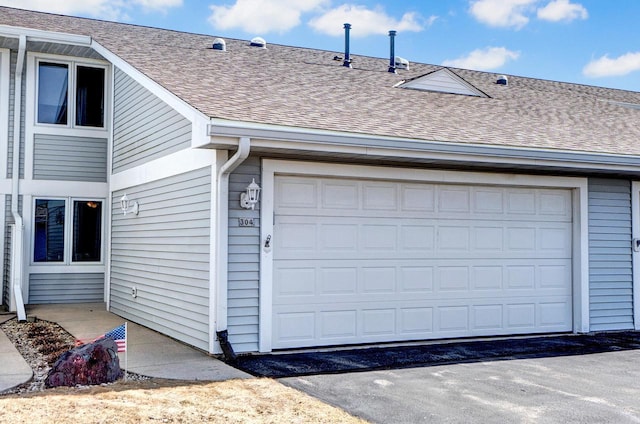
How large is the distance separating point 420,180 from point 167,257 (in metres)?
3.52

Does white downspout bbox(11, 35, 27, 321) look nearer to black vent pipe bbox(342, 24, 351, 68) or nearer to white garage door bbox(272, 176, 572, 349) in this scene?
white garage door bbox(272, 176, 572, 349)

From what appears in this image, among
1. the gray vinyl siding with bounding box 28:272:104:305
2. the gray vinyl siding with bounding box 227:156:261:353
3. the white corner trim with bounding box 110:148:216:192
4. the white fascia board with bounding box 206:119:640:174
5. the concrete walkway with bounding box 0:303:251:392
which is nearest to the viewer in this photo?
the concrete walkway with bounding box 0:303:251:392

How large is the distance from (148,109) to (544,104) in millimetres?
6946

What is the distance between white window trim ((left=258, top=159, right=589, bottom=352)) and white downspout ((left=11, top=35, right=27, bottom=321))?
15.3ft

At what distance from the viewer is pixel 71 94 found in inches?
464

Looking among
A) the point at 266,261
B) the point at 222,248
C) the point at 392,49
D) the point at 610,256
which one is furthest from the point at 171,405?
the point at 392,49

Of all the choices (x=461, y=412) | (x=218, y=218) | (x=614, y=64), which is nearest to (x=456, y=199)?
(x=218, y=218)

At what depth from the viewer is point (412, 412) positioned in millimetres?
4941

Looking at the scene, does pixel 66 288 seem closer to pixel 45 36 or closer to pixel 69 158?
→ pixel 69 158

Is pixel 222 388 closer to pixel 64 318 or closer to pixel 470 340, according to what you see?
pixel 470 340

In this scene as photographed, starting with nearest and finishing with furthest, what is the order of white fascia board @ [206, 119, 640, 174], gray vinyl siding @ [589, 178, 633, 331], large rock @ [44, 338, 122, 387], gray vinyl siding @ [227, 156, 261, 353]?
large rock @ [44, 338, 122, 387]
white fascia board @ [206, 119, 640, 174]
gray vinyl siding @ [227, 156, 261, 353]
gray vinyl siding @ [589, 178, 633, 331]

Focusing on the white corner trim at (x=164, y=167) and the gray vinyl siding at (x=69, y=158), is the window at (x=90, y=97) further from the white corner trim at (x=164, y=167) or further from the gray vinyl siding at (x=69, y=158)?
the white corner trim at (x=164, y=167)

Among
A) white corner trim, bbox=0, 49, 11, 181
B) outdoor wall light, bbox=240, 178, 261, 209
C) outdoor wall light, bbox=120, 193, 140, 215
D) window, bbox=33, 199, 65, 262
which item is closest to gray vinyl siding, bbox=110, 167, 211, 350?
outdoor wall light, bbox=120, 193, 140, 215

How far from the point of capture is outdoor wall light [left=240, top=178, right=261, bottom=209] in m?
7.10
